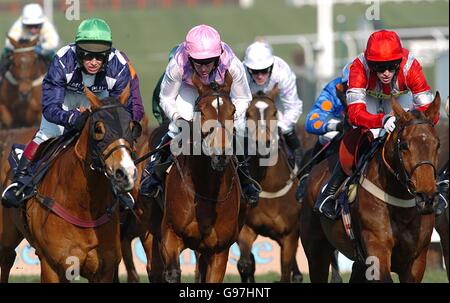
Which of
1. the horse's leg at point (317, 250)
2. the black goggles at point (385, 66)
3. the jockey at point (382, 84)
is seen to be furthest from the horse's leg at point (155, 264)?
the black goggles at point (385, 66)

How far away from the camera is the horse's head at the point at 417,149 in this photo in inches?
320

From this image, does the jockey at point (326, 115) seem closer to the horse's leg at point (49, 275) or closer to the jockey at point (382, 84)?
the jockey at point (382, 84)

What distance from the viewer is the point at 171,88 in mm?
9383

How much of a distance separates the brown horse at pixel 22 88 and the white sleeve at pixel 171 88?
7196mm

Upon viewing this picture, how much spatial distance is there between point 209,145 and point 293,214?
12.1 feet

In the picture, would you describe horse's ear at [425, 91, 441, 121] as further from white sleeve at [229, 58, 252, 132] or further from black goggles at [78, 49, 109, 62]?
black goggles at [78, 49, 109, 62]

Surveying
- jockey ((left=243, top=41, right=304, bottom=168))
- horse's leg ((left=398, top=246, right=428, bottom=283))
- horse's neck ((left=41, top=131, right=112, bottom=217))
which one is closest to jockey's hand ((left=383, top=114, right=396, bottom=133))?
horse's leg ((left=398, top=246, right=428, bottom=283))

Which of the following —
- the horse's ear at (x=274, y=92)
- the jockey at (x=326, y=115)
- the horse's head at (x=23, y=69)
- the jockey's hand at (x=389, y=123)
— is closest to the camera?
the jockey's hand at (x=389, y=123)

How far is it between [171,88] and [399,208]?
6.29ft

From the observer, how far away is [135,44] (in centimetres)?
3831

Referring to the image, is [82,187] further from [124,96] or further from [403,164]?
[403,164]

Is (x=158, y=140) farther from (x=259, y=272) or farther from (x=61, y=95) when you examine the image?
(x=259, y=272)
